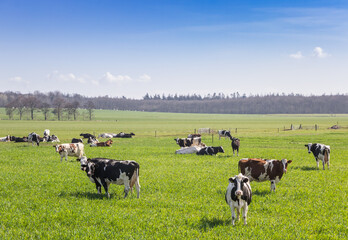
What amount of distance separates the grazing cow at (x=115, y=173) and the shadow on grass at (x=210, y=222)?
4.08 m

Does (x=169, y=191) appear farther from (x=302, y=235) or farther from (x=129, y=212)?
(x=302, y=235)

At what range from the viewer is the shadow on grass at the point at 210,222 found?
10377 millimetres

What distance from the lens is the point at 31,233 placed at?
32.2 feet

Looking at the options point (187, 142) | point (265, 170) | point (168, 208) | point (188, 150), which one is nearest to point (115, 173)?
point (168, 208)

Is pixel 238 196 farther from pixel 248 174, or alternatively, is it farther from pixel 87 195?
pixel 87 195

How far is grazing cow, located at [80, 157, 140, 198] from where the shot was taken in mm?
14062

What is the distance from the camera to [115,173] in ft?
46.3

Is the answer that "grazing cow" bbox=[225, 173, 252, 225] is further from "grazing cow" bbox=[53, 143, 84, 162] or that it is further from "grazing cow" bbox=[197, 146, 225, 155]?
"grazing cow" bbox=[197, 146, 225, 155]

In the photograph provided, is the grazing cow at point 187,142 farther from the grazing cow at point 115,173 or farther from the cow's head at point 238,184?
the cow's head at point 238,184

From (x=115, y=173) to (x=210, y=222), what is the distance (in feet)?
17.0

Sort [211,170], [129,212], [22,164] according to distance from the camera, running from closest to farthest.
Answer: [129,212] → [211,170] → [22,164]

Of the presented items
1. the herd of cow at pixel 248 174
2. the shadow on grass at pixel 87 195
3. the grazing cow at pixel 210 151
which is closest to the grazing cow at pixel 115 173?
the shadow on grass at pixel 87 195

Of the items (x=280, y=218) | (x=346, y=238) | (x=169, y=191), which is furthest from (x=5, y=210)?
(x=346, y=238)

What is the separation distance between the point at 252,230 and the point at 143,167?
1273 cm
